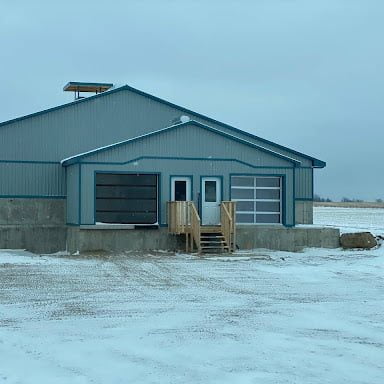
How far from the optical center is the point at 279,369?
8.76 metres

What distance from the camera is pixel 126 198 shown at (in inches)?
1096

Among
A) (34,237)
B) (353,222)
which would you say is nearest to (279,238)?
(34,237)

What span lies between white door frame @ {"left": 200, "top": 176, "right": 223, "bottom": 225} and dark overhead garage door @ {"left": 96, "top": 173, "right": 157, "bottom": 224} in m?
1.75

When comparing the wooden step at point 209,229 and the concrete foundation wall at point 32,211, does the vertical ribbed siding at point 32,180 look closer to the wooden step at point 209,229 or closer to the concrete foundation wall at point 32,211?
the concrete foundation wall at point 32,211

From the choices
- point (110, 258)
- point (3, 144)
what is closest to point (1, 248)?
point (3, 144)

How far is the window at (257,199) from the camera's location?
29.0m

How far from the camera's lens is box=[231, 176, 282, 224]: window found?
95.2ft

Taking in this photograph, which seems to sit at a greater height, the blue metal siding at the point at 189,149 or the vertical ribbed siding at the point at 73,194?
the blue metal siding at the point at 189,149

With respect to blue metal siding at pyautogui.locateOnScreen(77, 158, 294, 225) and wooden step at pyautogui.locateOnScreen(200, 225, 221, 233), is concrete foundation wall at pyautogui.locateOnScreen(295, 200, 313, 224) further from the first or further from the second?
wooden step at pyautogui.locateOnScreen(200, 225, 221, 233)

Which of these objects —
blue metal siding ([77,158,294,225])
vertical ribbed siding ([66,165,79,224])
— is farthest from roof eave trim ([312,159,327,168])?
vertical ribbed siding ([66,165,79,224])

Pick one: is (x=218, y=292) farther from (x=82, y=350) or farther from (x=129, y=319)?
(x=82, y=350)

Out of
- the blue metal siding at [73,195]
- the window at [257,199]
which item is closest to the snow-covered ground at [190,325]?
the blue metal siding at [73,195]

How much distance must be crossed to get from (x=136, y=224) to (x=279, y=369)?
62.7 feet

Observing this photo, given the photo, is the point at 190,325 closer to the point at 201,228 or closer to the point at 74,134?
the point at 201,228
